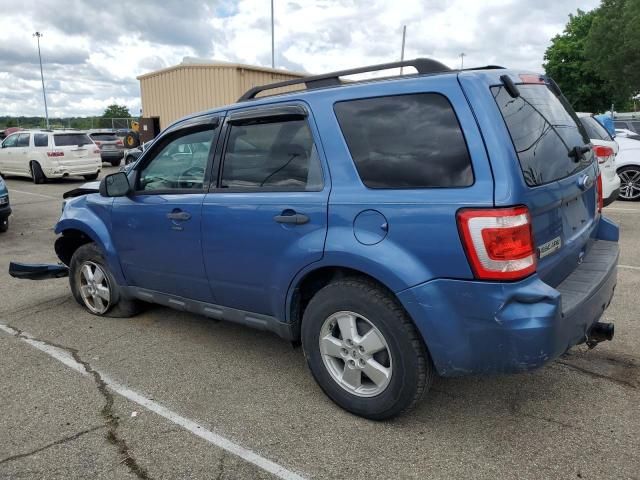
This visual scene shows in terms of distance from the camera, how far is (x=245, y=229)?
322 cm

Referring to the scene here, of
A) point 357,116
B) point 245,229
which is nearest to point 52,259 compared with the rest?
point 245,229

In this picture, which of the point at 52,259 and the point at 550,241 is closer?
the point at 550,241

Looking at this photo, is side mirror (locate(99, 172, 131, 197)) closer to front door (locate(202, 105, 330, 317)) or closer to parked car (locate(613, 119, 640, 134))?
front door (locate(202, 105, 330, 317))

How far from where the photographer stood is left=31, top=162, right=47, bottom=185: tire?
16.5 meters

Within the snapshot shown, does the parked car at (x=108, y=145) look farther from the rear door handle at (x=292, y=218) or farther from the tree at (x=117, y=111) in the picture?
the tree at (x=117, y=111)

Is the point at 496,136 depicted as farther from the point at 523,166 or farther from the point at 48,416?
the point at 48,416

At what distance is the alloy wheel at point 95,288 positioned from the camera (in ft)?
15.0

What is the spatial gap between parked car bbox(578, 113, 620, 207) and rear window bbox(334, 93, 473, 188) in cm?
541

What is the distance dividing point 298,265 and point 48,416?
1666mm

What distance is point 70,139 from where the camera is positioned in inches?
654

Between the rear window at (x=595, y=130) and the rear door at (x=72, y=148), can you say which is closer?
the rear window at (x=595, y=130)

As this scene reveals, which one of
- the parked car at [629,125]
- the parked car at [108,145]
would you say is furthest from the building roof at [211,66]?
the parked car at [629,125]

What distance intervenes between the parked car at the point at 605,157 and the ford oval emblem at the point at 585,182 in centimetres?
444

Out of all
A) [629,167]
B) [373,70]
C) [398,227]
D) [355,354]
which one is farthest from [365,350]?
[629,167]
